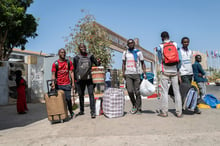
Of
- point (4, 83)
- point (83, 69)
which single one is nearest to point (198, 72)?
point (83, 69)

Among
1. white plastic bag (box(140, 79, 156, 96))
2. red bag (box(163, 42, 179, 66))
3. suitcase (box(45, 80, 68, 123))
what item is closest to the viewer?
red bag (box(163, 42, 179, 66))

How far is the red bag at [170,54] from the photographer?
4.36 meters

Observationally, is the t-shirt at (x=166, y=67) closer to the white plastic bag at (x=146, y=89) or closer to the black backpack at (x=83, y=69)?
the white plastic bag at (x=146, y=89)

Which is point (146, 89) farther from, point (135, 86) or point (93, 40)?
point (93, 40)

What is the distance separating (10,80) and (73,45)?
196 inches

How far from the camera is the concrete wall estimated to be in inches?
416

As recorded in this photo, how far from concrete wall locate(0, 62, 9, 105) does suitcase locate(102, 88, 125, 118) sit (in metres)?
7.99

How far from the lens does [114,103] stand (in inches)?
184

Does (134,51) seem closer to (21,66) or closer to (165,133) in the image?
(165,133)

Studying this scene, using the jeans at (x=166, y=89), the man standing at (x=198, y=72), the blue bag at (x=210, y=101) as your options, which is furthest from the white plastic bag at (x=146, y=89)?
the man standing at (x=198, y=72)

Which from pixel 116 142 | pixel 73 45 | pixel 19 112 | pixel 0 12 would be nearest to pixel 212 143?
pixel 116 142

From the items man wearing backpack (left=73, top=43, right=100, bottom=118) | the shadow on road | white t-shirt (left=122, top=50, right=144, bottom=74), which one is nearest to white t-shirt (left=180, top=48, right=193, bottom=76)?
white t-shirt (left=122, top=50, right=144, bottom=74)

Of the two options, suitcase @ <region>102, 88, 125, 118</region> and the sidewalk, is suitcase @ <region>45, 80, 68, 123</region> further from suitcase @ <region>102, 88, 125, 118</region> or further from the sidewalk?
suitcase @ <region>102, 88, 125, 118</region>

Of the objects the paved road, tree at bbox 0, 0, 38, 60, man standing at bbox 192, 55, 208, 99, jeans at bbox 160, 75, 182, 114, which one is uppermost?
tree at bbox 0, 0, 38, 60
